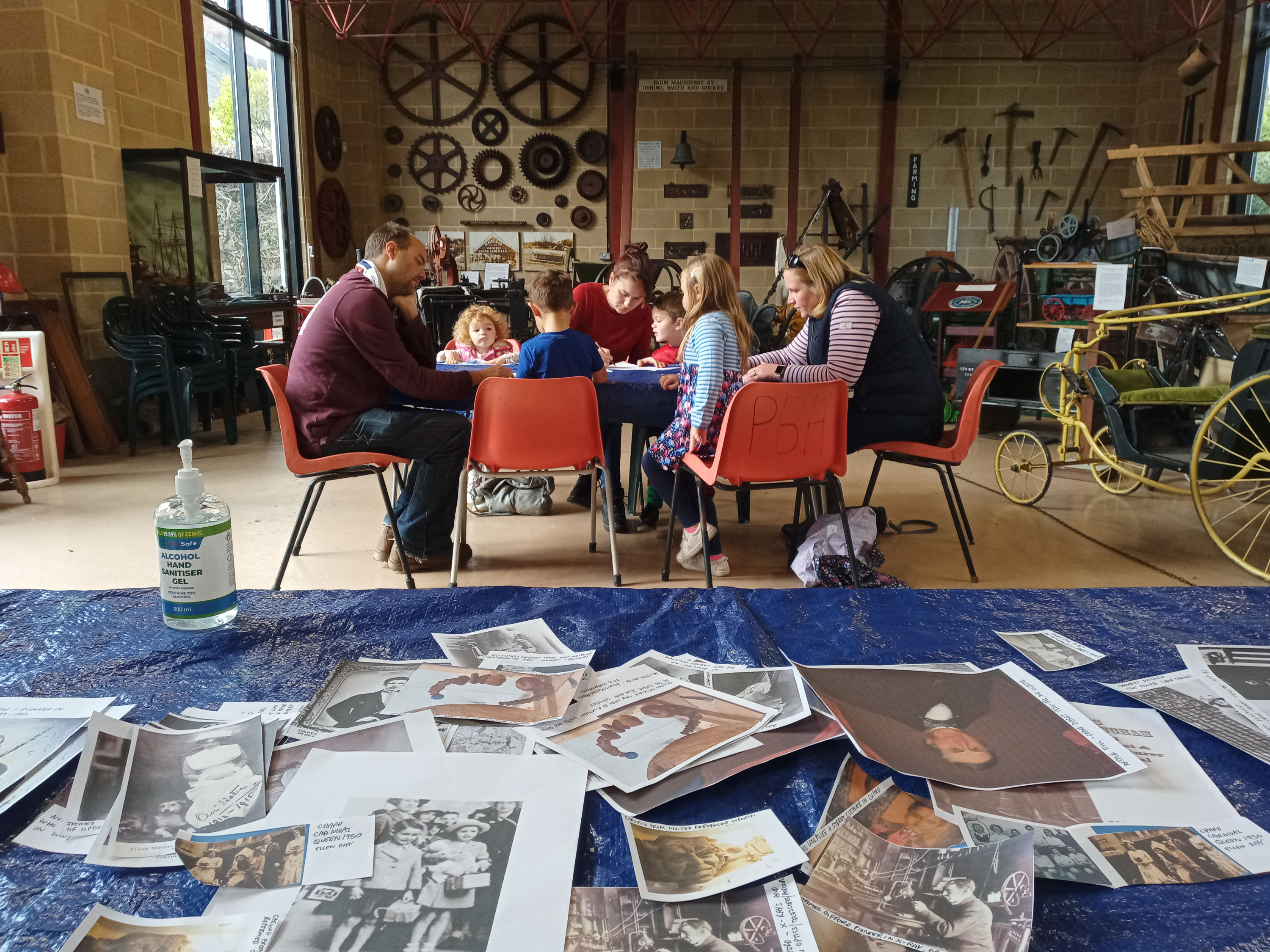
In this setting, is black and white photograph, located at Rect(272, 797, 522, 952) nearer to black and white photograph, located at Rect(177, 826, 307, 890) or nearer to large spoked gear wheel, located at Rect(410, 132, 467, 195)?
black and white photograph, located at Rect(177, 826, 307, 890)

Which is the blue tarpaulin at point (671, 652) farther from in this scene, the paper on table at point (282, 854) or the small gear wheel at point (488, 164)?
the small gear wheel at point (488, 164)

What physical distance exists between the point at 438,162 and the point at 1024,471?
7705 mm

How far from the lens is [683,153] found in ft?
30.9

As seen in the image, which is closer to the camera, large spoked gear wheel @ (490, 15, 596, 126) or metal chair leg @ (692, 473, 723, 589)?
metal chair leg @ (692, 473, 723, 589)

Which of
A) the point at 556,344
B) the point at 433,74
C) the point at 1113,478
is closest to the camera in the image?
the point at 556,344

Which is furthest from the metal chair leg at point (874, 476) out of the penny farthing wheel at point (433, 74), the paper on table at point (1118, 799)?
the penny farthing wheel at point (433, 74)

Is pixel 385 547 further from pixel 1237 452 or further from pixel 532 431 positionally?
pixel 1237 452

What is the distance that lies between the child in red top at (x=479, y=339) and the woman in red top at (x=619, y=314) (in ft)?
1.20

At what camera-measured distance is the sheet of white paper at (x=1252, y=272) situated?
4145 mm

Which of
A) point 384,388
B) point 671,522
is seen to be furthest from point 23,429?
point 671,522

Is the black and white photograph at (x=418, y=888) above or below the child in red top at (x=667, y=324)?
below

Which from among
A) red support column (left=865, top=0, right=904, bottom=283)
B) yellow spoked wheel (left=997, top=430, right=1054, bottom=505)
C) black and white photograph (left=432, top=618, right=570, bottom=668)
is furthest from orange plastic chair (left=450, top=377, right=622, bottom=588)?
red support column (left=865, top=0, right=904, bottom=283)

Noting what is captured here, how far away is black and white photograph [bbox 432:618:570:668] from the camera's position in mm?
1087

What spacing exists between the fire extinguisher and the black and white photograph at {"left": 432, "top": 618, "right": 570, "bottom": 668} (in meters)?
4.23
